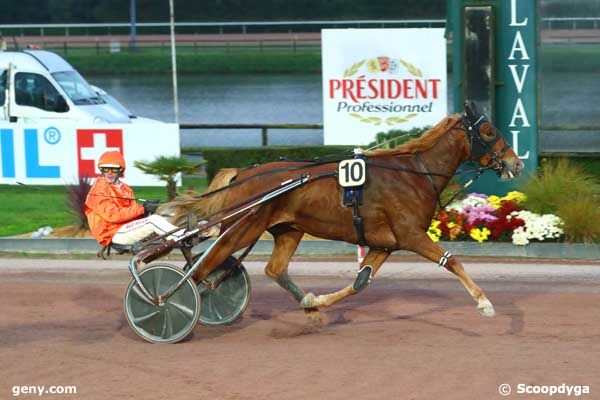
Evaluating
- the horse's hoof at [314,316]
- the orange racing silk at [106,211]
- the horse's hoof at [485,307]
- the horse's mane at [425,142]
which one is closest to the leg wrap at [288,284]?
the horse's hoof at [314,316]

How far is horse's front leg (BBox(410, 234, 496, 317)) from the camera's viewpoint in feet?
29.4

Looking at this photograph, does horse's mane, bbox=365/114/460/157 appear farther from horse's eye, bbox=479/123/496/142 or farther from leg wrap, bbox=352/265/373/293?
leg wrap, bbox=352/265/373/293

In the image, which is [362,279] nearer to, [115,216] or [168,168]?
[115,216]

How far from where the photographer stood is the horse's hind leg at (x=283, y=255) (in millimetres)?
9719

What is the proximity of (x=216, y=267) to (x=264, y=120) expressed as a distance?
25.2m

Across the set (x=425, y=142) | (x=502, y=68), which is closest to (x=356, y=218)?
(x=425, y=142)

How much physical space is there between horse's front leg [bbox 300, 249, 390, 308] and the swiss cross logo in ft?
25.5

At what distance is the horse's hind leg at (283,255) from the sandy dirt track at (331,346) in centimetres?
42

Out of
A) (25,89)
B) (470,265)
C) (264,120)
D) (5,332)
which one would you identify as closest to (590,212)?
(470,265)

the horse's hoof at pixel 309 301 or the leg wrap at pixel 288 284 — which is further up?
the leg wrap at pixel 288 284

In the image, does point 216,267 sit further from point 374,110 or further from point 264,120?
point 264,120

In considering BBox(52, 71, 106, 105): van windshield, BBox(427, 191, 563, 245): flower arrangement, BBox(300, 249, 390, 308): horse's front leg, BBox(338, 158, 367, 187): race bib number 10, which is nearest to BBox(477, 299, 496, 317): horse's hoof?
BBox(300, 249, 390, 308): horse's front leg

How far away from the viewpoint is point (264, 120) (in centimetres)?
3453

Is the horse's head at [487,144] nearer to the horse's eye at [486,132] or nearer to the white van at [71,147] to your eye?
the horse's eye at [486,132]
